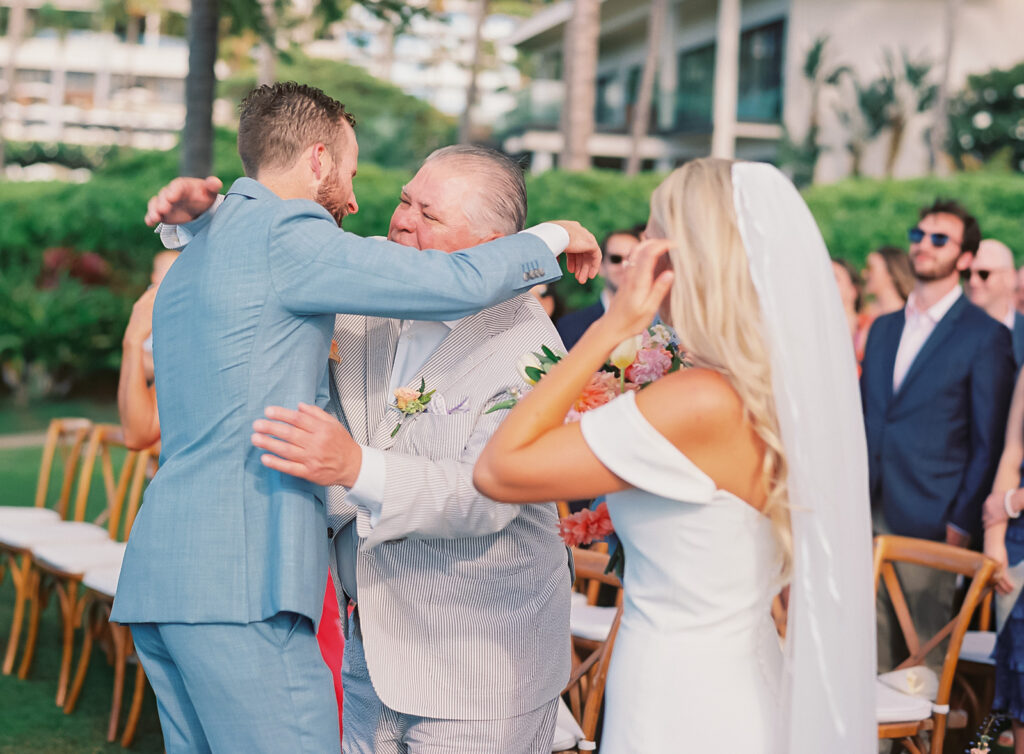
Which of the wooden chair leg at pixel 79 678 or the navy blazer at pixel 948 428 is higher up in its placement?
the navy blazer at pixel 948 428

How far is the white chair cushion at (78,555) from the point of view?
17.9 feet

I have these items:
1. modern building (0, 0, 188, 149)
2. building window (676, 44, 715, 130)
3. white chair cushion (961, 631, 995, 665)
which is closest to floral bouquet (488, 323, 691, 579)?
white chair cushion (961, 631, 995, 665)

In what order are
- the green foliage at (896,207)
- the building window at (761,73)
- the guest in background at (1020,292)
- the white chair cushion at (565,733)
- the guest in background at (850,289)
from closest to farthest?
the white chair cushion at (565,733)
the guest in background at (850,289)
the guest in background at (1020,292)
the green foliage at (896,207)
the building window at (761,73)

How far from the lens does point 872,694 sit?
2.24m

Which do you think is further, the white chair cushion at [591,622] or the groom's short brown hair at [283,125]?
the white chair cushion at [591,622]

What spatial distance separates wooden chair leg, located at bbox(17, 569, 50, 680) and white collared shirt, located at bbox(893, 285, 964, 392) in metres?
4.67

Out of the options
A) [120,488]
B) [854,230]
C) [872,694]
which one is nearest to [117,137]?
[854,230]

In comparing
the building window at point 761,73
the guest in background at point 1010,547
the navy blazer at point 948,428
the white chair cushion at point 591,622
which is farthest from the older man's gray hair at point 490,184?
the building window at point 761,73

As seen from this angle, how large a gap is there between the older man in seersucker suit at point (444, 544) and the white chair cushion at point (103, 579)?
9.25 feet

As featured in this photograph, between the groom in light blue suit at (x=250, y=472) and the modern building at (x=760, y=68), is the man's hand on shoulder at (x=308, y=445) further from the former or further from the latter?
the modern building at (x=760, y=68)

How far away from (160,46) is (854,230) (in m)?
96.2

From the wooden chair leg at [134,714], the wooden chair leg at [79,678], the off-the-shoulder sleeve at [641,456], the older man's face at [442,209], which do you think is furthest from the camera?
the wooden chair leg at [79,678]

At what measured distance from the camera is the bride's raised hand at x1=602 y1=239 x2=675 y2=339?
6.73ft

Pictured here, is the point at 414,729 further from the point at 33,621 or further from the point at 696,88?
the point at 696,88
